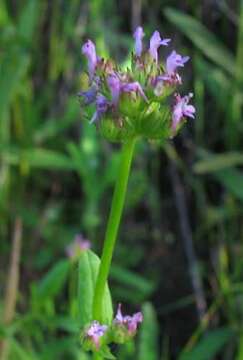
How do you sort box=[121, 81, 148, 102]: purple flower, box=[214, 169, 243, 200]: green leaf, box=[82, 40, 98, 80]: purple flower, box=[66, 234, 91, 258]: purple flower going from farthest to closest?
1. box=[214, 169, 243, 200]: green leaf
2. box=[66, 234, 91, 258]: purple flower
3. box=[82, 40, 98, 80]: purple flower
4. box=[121, 81, 148, 102]: purple flower

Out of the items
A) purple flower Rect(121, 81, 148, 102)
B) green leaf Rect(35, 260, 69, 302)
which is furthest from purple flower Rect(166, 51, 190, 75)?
green leaf Rect(35, 260, 69, 302)

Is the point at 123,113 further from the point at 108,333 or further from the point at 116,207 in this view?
the point at 108,333

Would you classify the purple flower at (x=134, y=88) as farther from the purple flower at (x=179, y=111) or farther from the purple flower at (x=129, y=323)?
the purple flower at (x=129, y=323)

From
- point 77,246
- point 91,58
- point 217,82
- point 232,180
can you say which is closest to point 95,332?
point 91,58

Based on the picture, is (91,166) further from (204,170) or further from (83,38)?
(83,38)

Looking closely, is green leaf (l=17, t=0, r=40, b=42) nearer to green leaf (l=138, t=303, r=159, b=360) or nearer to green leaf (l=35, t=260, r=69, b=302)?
green leaf (l=35, t=260, r=69, b=302)

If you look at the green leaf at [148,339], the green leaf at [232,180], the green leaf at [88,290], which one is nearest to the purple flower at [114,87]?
the green leaf at [88,290]
